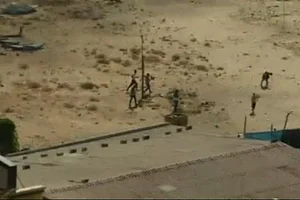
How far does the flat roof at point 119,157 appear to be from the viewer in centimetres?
1285

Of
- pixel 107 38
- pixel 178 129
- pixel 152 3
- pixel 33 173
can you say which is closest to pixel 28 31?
pixel 107 38

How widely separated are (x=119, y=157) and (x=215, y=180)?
1.96 metres

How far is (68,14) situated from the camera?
45969mm

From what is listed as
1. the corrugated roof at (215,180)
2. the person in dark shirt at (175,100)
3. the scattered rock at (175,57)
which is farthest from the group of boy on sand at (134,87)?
the corrugated roof at (215,180)

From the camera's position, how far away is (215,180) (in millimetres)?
12773

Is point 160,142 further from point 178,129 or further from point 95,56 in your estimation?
point 95,56

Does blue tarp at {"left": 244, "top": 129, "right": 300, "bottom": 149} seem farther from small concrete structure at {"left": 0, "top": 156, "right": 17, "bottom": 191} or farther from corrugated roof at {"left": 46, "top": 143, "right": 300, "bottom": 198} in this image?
small concrete structure at {"left": 0, "top": 156, "right": 17, "bottom": 191}

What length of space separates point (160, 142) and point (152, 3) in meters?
35.4

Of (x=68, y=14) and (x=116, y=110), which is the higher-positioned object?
(x=68, y=14)

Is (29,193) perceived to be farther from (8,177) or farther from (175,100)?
(175,100)

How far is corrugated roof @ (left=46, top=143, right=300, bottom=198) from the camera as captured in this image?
39.4ft

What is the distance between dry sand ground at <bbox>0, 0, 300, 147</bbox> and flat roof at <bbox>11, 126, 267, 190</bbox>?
7.89 metres

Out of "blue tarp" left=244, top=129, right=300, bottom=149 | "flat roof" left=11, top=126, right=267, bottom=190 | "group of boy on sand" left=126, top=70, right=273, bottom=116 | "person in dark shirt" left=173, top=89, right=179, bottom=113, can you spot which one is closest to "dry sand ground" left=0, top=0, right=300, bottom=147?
"group of boy on sand" left=126, top=70, right=273, bottom=116

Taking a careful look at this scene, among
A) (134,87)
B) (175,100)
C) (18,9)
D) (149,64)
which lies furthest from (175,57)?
(18,9)
